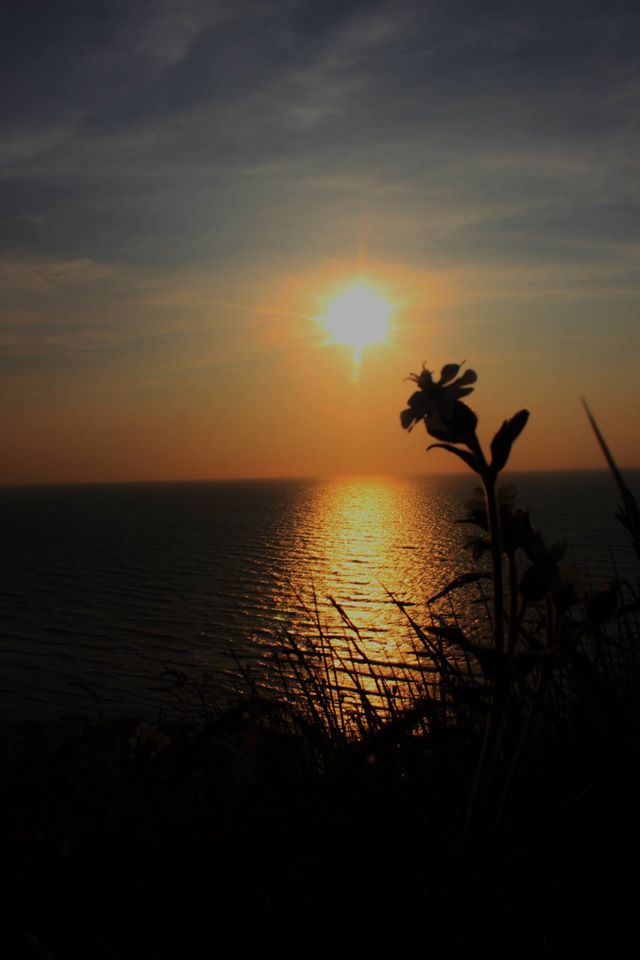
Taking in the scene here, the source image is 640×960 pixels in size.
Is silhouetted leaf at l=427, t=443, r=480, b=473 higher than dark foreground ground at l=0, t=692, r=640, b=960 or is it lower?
higher

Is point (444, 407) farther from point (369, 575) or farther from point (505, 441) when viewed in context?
point (369, 575)

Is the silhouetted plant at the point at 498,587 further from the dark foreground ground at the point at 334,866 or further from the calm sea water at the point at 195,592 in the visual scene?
the calm sea water at the point at 195,592

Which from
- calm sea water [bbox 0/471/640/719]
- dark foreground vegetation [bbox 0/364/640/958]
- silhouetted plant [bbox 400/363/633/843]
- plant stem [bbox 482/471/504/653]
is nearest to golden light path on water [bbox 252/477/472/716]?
calm sea water [bbox 0/471/640/719]

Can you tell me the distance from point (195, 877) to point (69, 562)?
188 feet

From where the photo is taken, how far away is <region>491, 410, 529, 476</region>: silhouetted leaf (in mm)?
1540

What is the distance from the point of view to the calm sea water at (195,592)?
23328 millimetres

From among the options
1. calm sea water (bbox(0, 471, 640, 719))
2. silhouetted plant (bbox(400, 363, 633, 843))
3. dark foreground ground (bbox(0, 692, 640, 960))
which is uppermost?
silhouetted plant (bbox(400, 363, 633, 843))

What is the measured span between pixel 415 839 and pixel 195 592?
127 feet

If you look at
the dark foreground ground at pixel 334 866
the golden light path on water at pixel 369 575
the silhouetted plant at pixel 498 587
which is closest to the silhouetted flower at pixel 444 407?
the silhouetted plant at pixel 498 587

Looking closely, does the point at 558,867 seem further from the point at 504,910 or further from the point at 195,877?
the point at 195,877

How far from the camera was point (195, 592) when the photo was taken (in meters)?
39.6

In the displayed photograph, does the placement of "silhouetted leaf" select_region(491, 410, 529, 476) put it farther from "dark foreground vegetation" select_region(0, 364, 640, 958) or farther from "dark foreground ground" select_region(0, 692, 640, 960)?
"dark foreground ground" select_region(0, 692, 640, 960)

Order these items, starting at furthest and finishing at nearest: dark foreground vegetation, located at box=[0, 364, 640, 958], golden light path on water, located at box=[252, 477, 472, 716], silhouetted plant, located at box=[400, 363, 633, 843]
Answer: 1. golden light path on water, located at box=[252, 477, 472, 716]
2. dark foreground vegetation, located at box=[0, 364, 640, 958]
3. silhouetted plant, located at box=[400, 363, 633, 843]

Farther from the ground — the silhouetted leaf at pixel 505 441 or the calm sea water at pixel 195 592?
the silhouetted leaf at pixel 505 441
